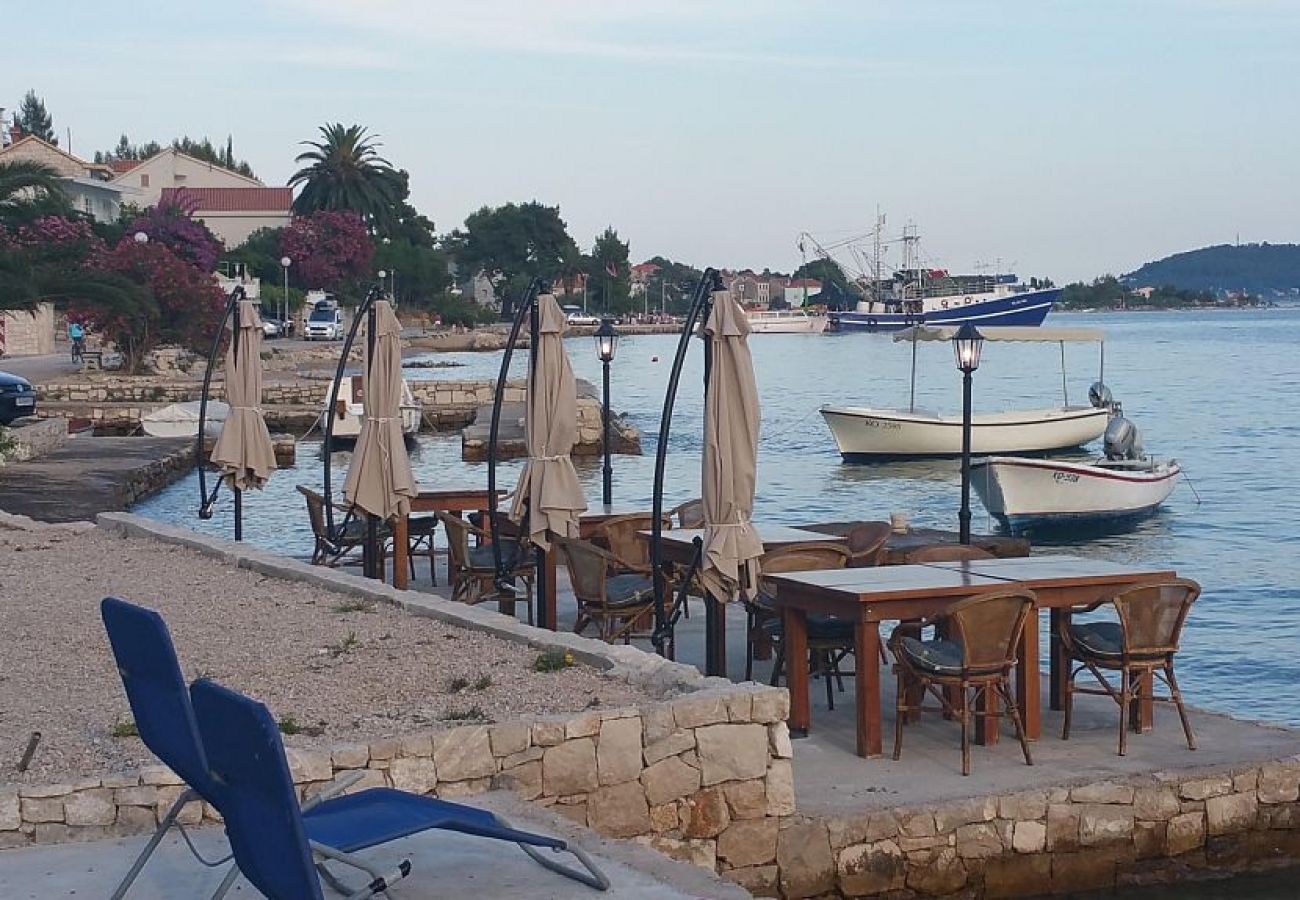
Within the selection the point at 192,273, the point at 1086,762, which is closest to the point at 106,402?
the point at 192,273

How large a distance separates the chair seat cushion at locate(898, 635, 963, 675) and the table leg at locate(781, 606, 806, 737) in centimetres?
59

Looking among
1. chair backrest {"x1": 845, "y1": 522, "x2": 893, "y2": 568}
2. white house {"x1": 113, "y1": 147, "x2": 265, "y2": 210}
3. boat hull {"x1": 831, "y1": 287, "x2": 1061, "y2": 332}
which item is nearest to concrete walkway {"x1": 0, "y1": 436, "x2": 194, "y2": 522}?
chair backrest {"x1": 845, "y1": 522, "x2": 893, "y2": 568}

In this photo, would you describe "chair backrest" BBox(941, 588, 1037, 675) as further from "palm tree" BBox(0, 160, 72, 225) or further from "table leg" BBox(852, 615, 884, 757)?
"palm tree" BBox(0, 160, 72, 225)

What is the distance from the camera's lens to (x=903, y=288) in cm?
11844

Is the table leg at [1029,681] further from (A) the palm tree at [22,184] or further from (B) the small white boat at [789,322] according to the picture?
(B) the small white boat at [789,322]

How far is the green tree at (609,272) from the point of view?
6107 inches

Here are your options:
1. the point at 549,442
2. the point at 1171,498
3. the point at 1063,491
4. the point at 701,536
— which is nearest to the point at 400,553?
the point at 549,442

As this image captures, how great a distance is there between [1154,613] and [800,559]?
2.27m

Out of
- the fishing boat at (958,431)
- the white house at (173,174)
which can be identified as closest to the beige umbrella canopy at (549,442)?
the fishing boat at (958,431)

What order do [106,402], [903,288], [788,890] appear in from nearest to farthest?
1. [788,890]
2. [106,402]
3. [903,288]

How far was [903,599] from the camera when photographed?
841cm

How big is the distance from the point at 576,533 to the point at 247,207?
316ft

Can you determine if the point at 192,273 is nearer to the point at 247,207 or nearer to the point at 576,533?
the point at 576,533

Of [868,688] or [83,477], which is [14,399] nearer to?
[83,477]
